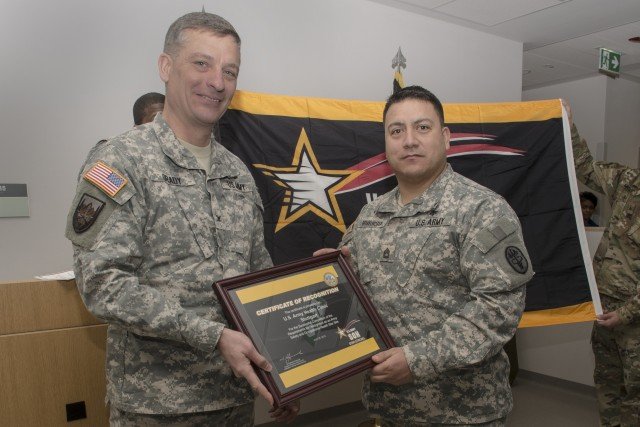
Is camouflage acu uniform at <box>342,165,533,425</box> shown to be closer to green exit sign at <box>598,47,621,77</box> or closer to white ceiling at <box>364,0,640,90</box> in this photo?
white ceiling at <box>364,0,640,90</box>

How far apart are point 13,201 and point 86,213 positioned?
1.42 meters

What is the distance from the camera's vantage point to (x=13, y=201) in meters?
2.30

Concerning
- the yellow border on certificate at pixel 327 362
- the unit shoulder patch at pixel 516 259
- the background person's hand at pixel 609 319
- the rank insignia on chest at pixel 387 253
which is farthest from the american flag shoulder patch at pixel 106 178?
the background person's hand at pixel 609 319

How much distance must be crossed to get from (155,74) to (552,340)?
12.1 ft

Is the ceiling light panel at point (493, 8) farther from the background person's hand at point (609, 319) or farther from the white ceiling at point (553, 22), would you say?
the background person's hand at point (609, 319)

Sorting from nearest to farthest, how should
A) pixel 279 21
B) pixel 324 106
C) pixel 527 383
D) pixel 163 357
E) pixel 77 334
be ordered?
pixel 163 357
pixel 77 334
pixel 324 106
pixel 279 21
pixel 527 383

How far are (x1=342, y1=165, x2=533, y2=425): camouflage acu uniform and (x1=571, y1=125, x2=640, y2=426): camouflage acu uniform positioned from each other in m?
1.54

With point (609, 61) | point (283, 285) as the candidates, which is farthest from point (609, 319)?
point (283, 285)

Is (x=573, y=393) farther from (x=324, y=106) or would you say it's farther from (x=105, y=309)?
(x=105, y=309)

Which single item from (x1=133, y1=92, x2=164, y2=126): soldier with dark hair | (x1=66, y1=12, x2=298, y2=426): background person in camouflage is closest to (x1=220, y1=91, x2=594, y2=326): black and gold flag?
(x1=133, y1=92, x2=164, y2=126): soldier with dark hair

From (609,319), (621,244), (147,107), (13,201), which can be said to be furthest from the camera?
(621,244)

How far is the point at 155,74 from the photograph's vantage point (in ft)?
8.71

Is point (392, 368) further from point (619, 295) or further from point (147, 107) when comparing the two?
point (619, 295)

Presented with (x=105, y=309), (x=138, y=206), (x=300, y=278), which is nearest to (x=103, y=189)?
(x=138, y=206)
